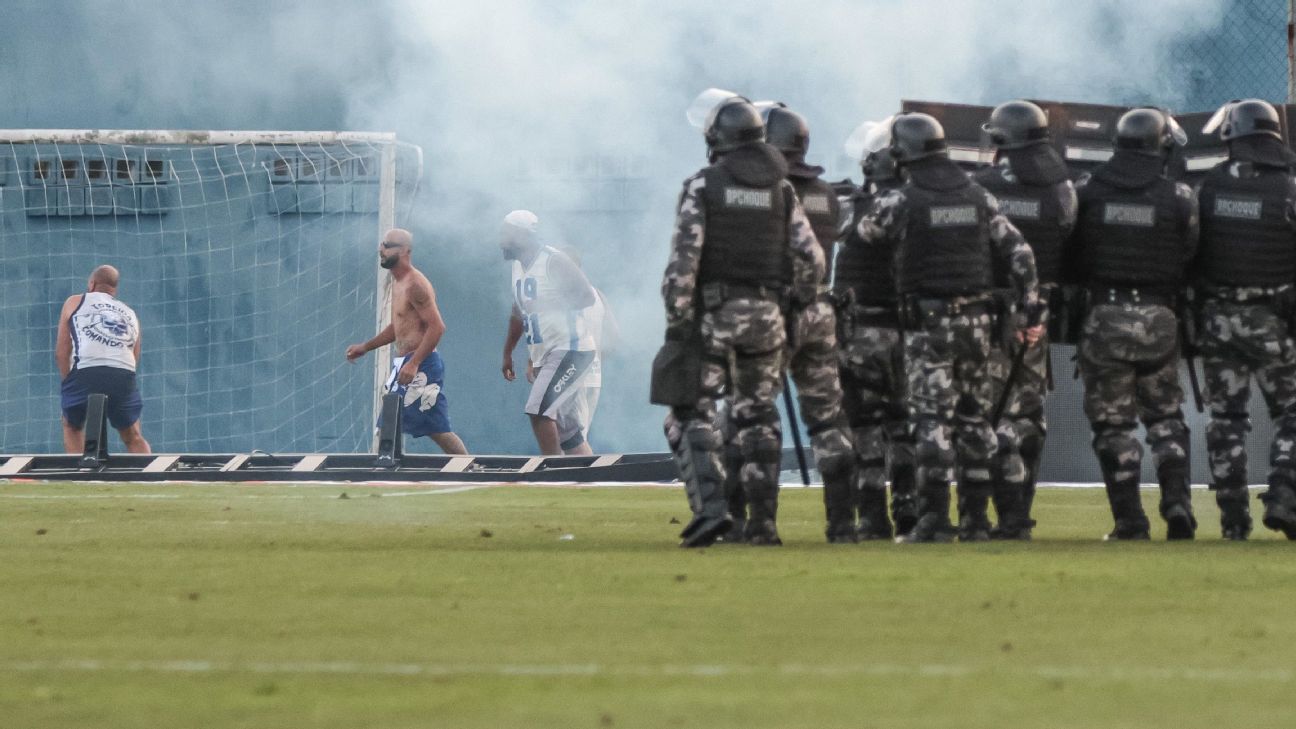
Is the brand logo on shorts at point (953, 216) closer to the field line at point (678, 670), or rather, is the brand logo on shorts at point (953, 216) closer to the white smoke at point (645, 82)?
the field line at point (678, 670)

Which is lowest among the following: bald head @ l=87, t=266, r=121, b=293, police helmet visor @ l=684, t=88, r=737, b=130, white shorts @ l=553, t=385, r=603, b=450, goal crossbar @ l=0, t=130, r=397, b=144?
white shorts @ l=553, t=385, r=603, b=450

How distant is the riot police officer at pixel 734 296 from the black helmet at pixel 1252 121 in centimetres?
204

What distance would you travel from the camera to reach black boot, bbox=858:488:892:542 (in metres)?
10.1

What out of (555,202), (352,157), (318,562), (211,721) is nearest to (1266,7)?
(555,202)

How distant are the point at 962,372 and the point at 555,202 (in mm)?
16417

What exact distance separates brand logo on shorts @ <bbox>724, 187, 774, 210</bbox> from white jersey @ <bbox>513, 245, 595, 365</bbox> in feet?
26.0

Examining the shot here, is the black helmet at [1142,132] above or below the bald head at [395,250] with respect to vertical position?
above

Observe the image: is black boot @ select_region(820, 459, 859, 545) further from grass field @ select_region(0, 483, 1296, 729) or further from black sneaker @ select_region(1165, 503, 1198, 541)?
black sneaker @ select_region(1165, 503, 1198, 541)

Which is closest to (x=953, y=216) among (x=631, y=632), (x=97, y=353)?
(x=631, y=632)

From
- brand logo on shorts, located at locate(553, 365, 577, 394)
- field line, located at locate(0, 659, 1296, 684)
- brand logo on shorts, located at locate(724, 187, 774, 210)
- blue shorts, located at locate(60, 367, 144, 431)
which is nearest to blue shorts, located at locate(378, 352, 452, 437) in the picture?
brand logo on shorts, located at locate(553, 365, 577, 394)

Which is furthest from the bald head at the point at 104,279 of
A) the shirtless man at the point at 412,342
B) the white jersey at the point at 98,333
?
the shirtless man at the point at 412,342

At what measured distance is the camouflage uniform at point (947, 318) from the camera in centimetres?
938

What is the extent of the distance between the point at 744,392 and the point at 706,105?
3.87 feet

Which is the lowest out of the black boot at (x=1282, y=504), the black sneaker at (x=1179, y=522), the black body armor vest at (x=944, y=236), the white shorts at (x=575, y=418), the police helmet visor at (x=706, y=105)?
the white shorts at (x=575, y=418)
